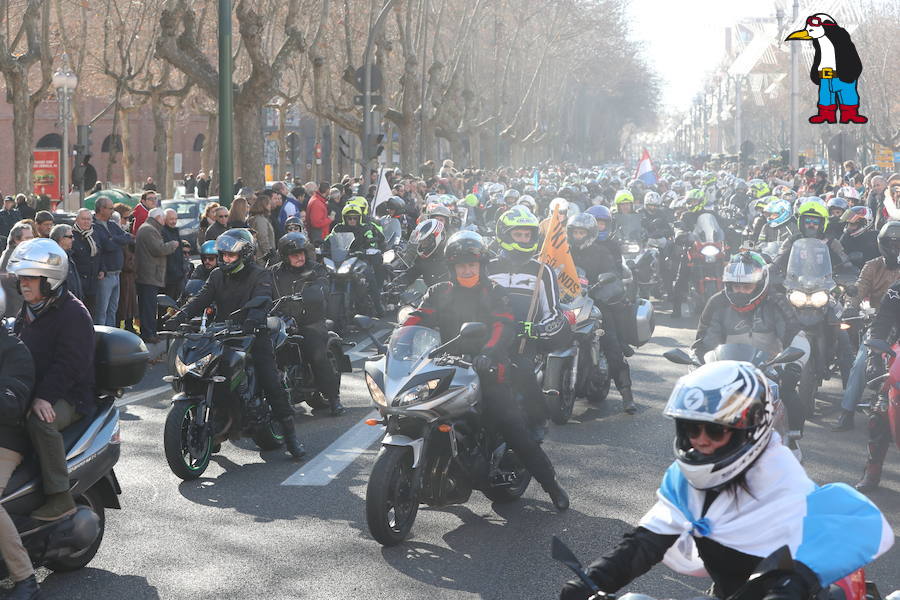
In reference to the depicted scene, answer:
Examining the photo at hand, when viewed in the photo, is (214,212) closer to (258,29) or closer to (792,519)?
(258,29)

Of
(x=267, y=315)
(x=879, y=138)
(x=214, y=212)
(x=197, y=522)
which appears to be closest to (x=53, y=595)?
(x=197, y=522)

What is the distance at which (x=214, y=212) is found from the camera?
16.4 meters

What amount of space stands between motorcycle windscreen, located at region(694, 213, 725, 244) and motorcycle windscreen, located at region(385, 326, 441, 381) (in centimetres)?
1229

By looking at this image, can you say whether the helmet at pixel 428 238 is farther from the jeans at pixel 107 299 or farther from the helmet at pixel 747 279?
the jeans at pixel 107 299

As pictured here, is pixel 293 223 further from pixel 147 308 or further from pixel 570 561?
pixel 570 561

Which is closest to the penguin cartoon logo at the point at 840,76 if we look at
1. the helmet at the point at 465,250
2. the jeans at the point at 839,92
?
the jeans at the point at 839,92

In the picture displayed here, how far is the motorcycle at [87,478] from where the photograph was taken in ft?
20.1

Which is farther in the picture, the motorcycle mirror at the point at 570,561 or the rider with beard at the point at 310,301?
the rider with beard at the point at 310,301

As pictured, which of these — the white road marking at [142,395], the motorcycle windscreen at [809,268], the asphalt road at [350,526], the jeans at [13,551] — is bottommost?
the white road marking at [142,395]

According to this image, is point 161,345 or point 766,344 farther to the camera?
point 161,345

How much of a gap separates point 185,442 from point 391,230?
1271cm

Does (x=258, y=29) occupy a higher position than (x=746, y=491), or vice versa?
(x=258, y=29)

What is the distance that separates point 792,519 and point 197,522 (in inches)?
187

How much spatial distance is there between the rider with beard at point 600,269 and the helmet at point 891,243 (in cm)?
216
